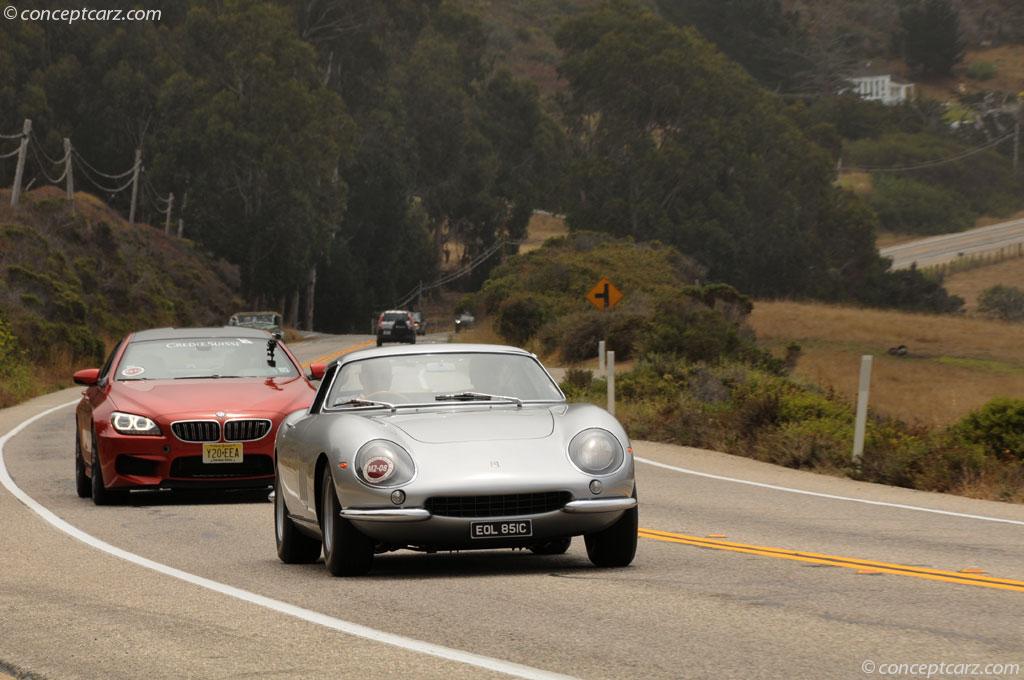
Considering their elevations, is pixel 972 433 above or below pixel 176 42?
below

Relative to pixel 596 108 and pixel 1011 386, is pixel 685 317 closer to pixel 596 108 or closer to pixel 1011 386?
pixel 1011 386

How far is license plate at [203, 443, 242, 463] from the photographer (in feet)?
45.8

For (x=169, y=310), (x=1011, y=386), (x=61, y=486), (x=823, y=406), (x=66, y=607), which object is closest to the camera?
(x=66, y=607)

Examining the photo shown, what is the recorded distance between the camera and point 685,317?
40.8m

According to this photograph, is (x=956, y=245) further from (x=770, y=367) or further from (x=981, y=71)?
(x=770, y=367)

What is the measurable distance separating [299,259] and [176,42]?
16.2 metres

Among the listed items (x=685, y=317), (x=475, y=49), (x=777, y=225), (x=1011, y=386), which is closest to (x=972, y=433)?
(x=685, y=317)

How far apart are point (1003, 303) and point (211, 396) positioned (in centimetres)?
8162

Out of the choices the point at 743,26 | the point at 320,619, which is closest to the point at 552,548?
the point at 320,619

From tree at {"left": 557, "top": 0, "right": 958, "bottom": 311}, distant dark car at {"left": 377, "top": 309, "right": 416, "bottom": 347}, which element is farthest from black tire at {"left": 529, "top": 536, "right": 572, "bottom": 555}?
tree at {"left": 557, "top": 0, "right": 958, "bottom": 311}

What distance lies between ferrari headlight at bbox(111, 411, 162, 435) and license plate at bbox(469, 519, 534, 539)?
592cm

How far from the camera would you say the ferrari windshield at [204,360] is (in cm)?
1530

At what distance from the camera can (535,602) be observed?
815 cm
